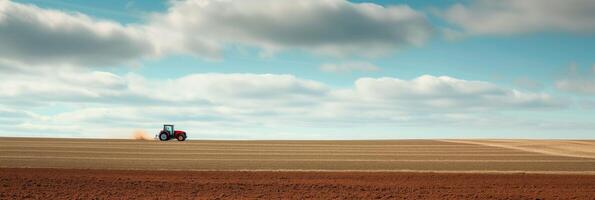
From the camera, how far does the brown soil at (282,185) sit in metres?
17.8

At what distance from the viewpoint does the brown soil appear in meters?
17.8

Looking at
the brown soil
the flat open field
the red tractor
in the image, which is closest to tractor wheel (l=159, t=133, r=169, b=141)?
the red tractor

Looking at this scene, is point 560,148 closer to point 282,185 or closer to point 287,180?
point 287,180

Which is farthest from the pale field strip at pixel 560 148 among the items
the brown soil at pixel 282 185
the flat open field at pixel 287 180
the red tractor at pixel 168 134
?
the red tractor at pixel 168 134

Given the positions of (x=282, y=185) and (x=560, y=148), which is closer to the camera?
(x=282, y=185)

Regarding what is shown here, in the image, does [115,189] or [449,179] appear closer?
[115,189]

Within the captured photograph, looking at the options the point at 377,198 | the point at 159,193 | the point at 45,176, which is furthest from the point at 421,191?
the point at 45,176

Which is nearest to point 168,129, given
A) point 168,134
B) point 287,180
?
point 168,134

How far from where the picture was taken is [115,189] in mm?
18609

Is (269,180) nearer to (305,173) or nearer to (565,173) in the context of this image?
(305,173)

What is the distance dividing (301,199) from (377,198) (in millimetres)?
Result: 2490

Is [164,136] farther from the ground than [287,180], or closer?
farther from the ground

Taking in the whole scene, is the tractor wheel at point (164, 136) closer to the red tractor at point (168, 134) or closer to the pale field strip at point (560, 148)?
the red tractor at point (168, 134)

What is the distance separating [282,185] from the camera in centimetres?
1966
